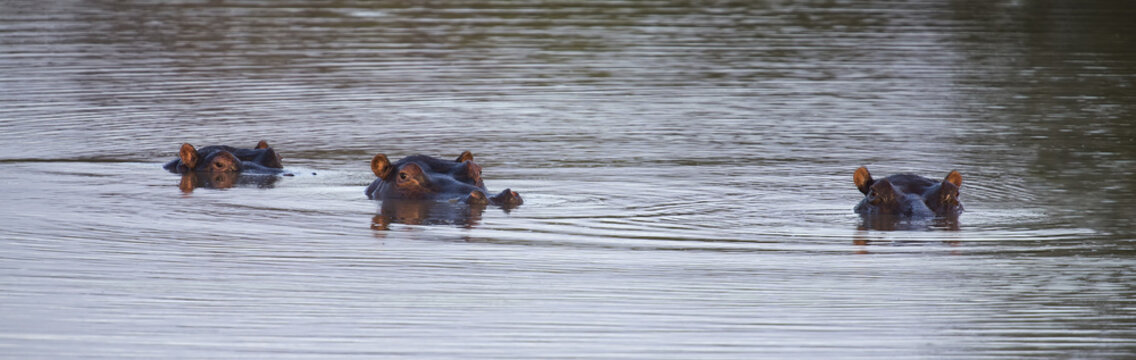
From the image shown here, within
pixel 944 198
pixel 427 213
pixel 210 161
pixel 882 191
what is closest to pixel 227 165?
pixel 210 161

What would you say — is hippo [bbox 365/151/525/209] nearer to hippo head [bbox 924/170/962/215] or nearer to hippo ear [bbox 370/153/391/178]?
hippo ear [bbox 370/153/391/178]

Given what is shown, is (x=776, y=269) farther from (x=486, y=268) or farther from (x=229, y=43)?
(x=229, y=43)

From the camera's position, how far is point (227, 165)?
14.2m

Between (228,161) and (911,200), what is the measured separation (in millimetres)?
5520

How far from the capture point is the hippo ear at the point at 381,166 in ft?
40.9

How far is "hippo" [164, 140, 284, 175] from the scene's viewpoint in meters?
14.2

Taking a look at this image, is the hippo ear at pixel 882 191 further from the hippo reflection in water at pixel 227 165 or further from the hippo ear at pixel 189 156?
the hippo ear at pixel 189 156

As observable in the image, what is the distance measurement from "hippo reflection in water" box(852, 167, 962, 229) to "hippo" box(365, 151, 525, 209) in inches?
93.7

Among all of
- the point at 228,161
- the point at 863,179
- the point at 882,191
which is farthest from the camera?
the point at 228,161

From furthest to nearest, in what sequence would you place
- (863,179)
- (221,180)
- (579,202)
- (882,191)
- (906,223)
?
1. (221,180)
2. (579,202)
3. (863,179)
4. (882,191)
5. (906,223)

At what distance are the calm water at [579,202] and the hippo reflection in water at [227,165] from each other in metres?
0.29

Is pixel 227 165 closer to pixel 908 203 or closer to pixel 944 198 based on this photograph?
pixel 908 203

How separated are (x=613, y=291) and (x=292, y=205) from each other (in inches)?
156

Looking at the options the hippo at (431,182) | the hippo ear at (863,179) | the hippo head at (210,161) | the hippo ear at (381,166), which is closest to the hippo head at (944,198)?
the hippo ear at (863,179)
